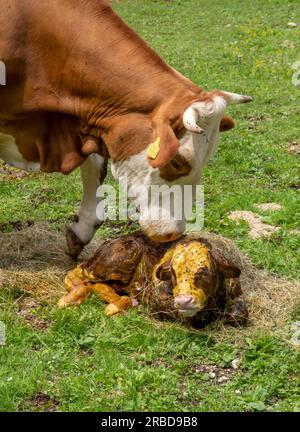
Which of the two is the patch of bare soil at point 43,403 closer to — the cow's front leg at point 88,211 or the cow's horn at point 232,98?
the cow's front leg at point 88,211

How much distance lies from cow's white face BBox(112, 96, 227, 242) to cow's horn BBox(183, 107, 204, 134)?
170 millimetres

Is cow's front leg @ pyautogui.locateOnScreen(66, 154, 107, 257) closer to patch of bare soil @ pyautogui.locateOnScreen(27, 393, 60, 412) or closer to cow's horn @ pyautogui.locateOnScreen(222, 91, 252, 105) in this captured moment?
cow's horn @ pyautogui.locateOnScreen(222, 91, 252, 105)

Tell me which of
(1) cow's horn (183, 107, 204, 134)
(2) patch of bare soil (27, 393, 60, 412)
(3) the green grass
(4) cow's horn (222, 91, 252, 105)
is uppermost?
(4) cow's horn (222, 91, 252, 105)

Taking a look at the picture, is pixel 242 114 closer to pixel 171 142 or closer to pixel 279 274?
pixel 279 274

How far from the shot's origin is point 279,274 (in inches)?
251

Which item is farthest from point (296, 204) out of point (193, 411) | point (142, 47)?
point (193, 411)

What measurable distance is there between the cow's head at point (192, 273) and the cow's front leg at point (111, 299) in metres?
0.30

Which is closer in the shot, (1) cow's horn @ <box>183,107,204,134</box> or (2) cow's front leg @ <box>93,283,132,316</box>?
(1) cow's horn @ <box>183,107,204,134</box>

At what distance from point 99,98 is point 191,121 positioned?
0.90 meters

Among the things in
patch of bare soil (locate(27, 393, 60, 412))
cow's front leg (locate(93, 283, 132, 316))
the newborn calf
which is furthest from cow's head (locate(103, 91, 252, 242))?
patch of bare soil (locate(27, 393, 60, 412))

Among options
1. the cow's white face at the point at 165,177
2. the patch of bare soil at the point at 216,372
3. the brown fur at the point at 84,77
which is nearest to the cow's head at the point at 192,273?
the cow's white face at the point at 165,177

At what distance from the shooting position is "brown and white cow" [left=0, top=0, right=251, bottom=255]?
216 inches

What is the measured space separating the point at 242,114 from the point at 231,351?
21.8 feet

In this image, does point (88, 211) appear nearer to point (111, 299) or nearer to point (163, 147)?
point (111, 299)
